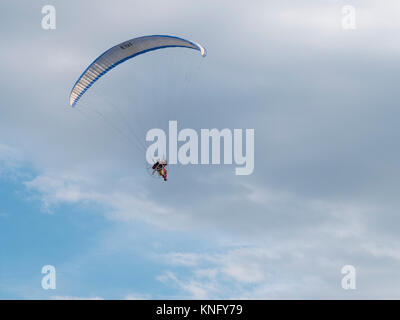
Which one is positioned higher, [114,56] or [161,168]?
[114,56]

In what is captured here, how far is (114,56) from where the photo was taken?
7350 centimetres

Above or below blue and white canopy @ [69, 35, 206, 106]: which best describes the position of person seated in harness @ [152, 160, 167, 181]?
below

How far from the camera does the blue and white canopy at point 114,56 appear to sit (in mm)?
72438

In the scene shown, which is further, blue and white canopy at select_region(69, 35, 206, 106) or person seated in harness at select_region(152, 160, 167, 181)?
person seated in harness at select_region(152, 160, 167, 181)

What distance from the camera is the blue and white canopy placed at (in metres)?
72.4

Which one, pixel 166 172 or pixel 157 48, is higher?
pixel 157 48

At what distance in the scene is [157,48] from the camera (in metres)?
73.6

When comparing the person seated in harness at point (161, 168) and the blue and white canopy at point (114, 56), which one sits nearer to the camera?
the blue and white canopy at point (114, 56)

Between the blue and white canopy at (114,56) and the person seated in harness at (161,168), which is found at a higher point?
the blue and white canopy at (114,56)
